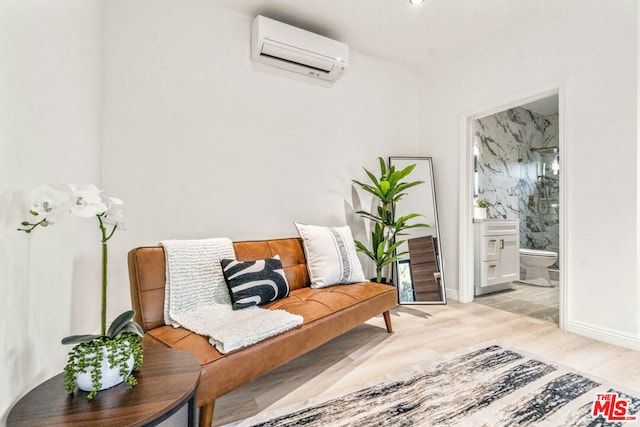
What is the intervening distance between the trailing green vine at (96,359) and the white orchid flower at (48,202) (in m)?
0.40

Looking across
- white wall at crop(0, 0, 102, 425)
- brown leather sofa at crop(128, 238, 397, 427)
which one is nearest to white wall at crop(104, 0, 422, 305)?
white wall at crop(0, 0, 102, 425)

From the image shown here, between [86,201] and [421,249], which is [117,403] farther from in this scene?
[421,249]

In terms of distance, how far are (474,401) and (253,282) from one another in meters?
1.36

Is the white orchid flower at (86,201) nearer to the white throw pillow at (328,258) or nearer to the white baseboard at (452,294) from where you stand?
the white throw pillow at (328,258)

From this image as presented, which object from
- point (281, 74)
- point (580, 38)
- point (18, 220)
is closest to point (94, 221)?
point (18, 220)

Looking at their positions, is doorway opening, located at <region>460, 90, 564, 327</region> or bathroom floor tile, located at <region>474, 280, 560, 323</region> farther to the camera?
doorway opening, located at <region>460, 90, 564, 327</region>

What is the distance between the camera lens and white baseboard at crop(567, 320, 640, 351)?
229 cm

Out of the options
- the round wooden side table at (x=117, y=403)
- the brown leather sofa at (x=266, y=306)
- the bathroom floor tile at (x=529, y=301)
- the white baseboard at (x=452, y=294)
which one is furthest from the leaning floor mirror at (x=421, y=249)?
the round wooden side table at (x=117, y=403)

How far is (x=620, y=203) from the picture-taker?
2346 mm

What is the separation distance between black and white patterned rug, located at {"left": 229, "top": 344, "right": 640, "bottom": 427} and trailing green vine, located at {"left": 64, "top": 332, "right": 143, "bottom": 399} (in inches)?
29.0

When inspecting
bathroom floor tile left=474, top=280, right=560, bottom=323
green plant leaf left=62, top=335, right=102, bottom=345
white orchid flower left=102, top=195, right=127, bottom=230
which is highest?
white orchid flower left=102, top=195, right=127, bottom=230

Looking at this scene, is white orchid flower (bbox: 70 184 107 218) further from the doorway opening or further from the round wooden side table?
the doorway opening

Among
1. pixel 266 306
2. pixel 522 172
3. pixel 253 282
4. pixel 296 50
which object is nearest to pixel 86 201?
pixel 253 282

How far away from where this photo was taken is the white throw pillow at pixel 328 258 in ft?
8.14
